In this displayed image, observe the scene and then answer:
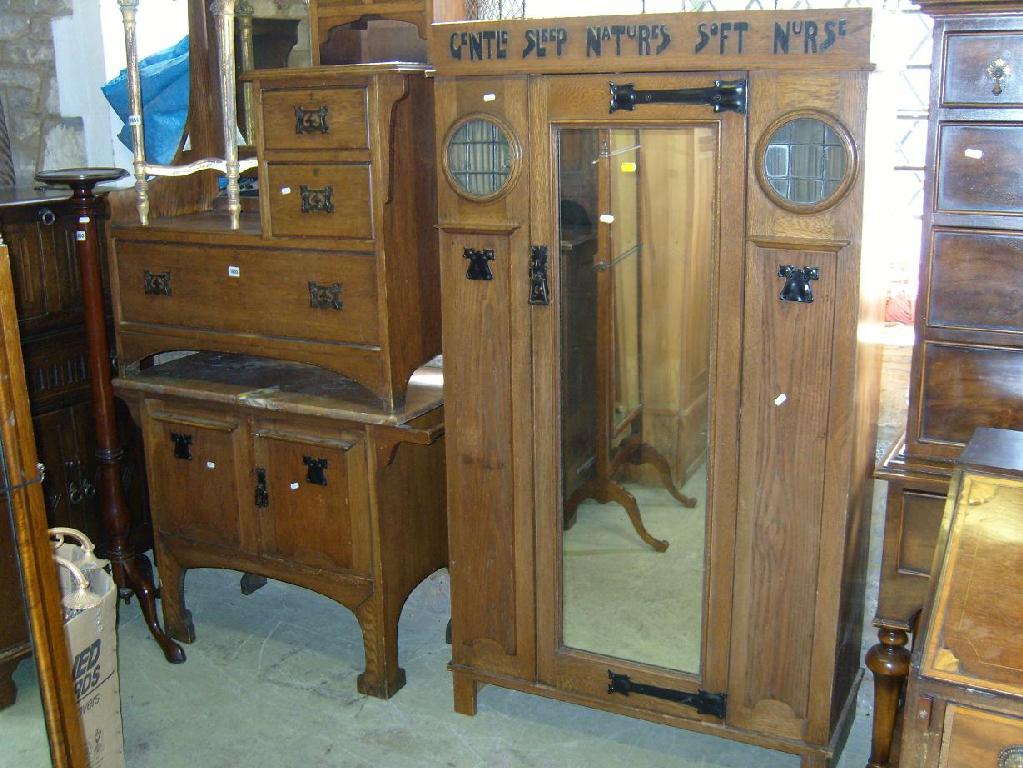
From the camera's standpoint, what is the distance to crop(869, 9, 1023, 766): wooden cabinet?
→ 6.91 feet

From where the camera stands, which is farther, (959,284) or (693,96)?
(693,96)

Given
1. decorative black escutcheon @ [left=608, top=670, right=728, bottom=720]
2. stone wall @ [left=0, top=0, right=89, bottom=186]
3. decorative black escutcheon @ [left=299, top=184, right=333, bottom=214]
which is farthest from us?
stone wall @ [left=0, top=0, right=89, bottom=186]

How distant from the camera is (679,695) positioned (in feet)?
8.96

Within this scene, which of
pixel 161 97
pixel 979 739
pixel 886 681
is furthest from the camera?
pixel 161 97

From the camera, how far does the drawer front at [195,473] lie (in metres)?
3.24

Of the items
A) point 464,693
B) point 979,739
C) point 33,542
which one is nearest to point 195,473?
point 464,693

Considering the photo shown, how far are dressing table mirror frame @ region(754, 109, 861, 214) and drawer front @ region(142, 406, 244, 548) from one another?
1.66 metres

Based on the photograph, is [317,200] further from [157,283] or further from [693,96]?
[693,96]

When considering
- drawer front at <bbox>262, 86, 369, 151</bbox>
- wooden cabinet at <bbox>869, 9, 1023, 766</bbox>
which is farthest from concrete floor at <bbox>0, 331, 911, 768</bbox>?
drawer front at <bbox>262, 86, 369, 151</bbox>

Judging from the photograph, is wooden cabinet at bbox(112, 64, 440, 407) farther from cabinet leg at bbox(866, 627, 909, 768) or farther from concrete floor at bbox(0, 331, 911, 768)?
cabinet leg at bbox(866, 627, 909, 768)

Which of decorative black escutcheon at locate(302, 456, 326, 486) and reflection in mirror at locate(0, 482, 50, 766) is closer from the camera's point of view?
reflection in mirror at locate(0, 482, 50, 766)

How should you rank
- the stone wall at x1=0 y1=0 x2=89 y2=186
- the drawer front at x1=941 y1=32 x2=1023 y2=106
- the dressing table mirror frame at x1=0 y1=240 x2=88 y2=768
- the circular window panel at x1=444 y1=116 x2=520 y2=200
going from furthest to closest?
the stone wall at x1=0 y1=0 x2=89 y2=186
the circular window panel at x1=444 y1=116 x2=520 y2=200
the drawer front at x1=941 y1=32 x2=1023 y2=106
the dressing table mirror frame at x1=0 y1=240 x2=88 y2=768

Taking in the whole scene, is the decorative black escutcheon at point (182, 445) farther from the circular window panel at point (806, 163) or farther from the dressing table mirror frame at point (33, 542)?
the circular window panel at point (806, 163)

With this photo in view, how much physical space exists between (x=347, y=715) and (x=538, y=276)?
1.36 metres
